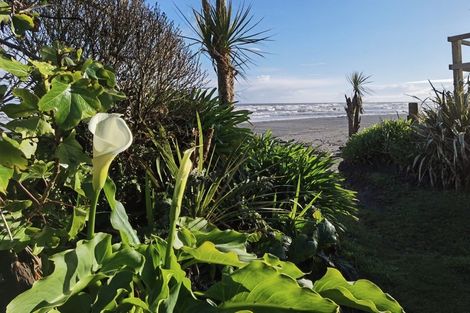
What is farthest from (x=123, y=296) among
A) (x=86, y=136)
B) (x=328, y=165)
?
(x=328, y=165)

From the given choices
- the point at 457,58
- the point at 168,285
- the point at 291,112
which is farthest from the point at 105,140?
the point at 291,112

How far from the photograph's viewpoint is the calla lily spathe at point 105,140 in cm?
154

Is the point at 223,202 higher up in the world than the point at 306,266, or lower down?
higher up

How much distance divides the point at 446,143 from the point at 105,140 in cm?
865

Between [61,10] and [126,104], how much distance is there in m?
1.05

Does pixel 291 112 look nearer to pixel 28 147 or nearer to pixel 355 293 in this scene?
pixel 355 293

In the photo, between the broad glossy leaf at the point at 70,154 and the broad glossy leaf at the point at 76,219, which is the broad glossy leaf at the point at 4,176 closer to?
the broad glossy leaf at the point at 70,154

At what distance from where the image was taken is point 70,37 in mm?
4652

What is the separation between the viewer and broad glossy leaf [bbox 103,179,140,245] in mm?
2217

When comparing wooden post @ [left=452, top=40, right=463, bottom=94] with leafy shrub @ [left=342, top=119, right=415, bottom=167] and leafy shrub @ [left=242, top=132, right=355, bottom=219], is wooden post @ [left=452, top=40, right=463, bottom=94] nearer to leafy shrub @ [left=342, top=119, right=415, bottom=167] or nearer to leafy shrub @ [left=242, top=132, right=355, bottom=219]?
leafy shrub @ [left=342, top=119, right=415, bottom=167]

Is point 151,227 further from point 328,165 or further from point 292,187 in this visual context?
point 328,165

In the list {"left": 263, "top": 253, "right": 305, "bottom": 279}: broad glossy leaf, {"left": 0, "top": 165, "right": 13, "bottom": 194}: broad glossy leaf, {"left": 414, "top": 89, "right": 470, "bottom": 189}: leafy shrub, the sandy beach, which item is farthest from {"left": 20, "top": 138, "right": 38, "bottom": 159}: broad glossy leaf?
the sandy beach

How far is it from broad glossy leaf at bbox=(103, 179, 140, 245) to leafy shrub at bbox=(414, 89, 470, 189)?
7.60 meters

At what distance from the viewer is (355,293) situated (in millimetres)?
2160
